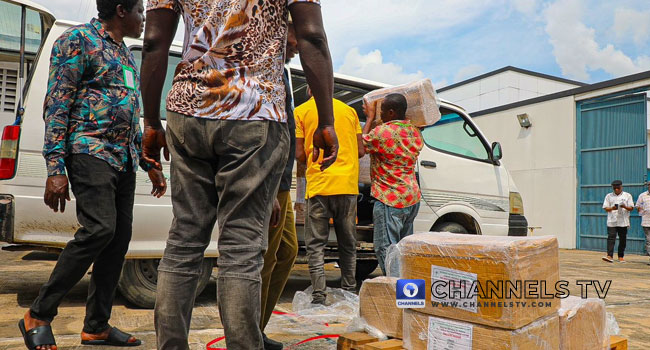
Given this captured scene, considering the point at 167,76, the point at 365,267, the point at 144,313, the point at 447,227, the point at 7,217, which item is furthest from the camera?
the point at 365,267

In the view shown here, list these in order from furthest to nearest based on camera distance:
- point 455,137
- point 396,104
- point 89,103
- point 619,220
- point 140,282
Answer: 1. point 619,220
2. point 455,137
3. point 396,104
4. point 140,282
5. point 89,103

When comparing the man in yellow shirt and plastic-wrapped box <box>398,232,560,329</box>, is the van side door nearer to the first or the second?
the man in yellow shirt

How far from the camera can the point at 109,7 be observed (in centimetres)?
265

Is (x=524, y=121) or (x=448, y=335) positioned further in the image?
(x=524, y=121)

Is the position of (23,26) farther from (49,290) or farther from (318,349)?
(318,349)

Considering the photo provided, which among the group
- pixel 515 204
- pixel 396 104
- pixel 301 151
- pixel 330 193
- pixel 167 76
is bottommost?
pixel 515 204

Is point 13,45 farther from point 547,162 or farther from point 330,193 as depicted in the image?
point 547,162

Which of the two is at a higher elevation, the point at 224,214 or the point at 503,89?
the point at 503,89

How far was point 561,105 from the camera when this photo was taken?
1455 cm

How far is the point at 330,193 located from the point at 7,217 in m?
2.10

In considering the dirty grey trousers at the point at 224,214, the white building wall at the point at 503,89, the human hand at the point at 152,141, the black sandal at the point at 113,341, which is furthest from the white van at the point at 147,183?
the white building wall at the point at 503,89

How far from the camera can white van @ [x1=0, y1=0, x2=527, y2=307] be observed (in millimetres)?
3150

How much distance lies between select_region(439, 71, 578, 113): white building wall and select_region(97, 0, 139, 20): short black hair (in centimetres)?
1899

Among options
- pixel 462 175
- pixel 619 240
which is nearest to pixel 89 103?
pixel 462 175
